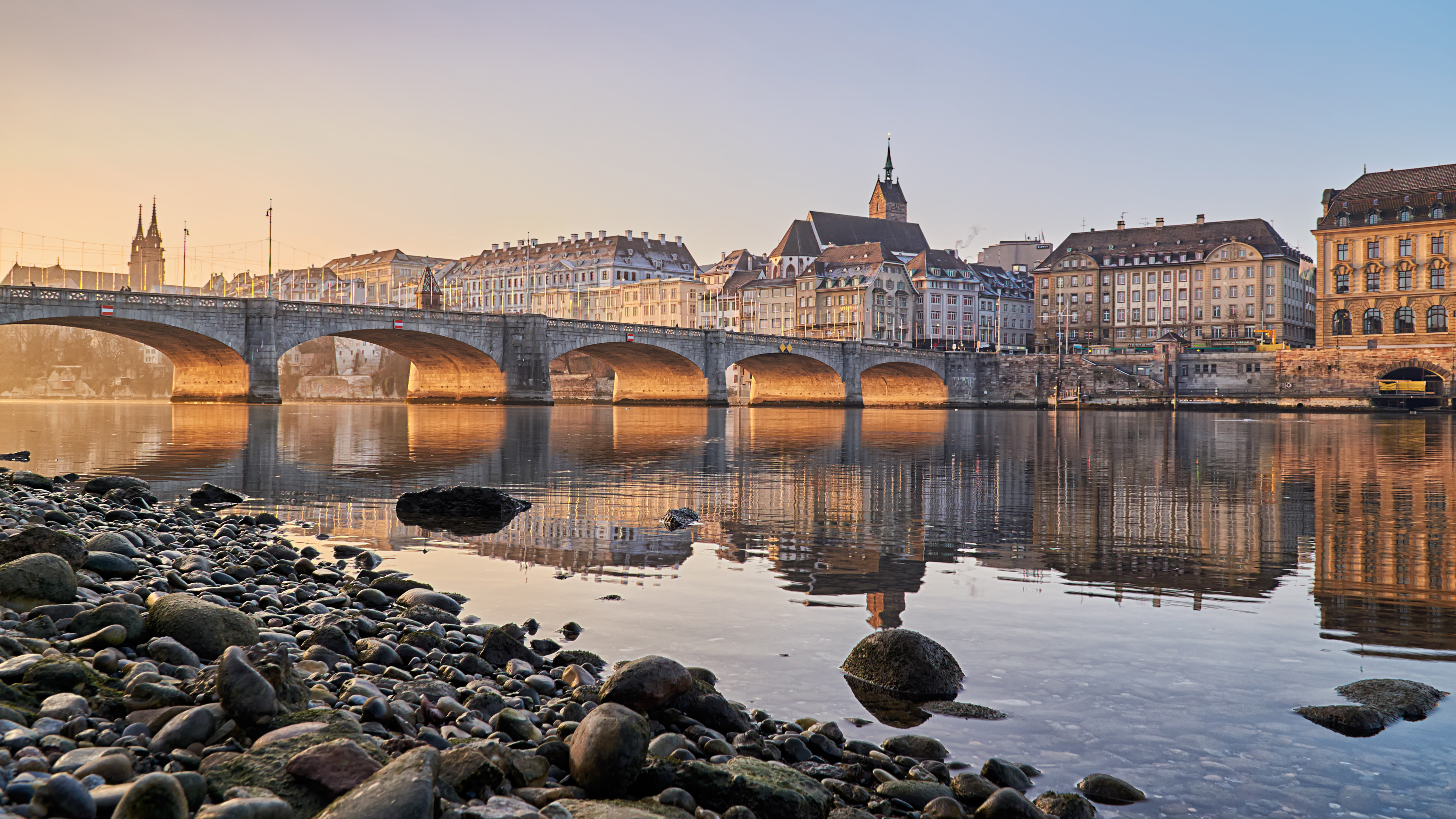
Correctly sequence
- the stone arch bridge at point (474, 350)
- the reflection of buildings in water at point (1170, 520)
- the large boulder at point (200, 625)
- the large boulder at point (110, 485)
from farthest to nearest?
the stone arch bridge at point (474, 350)
the large boulder at point (110, 485)
the reflection of buildings in water at point (1170, 520)
the large boulder at point (200, 625)

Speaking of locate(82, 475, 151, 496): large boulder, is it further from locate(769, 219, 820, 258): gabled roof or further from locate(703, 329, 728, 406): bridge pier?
locate(769, 219, 820, 258): gabled roof

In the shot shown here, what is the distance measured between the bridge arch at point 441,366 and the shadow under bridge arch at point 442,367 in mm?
38

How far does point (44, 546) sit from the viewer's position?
7.26 meters

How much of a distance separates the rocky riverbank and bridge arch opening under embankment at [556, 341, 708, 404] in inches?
2628

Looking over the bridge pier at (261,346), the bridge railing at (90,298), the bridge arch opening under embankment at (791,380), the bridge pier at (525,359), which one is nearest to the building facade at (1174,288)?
the bridge arch opening under embankment at (791,380)

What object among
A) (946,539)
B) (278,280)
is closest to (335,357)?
(278,280)

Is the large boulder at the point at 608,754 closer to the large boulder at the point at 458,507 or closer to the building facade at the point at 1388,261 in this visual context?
the large boulder at the point at 458,507

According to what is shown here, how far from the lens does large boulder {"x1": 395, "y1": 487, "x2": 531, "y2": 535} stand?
14.4 m

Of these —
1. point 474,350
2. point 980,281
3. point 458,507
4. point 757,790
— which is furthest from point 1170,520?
point 980,281

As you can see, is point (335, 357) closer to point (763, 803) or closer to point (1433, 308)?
point (1433, 308)

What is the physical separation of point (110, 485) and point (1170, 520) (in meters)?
15.5

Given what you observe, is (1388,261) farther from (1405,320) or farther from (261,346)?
(261,346)

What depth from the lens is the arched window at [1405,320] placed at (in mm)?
92500

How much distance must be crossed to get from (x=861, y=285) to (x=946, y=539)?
12027 cm
